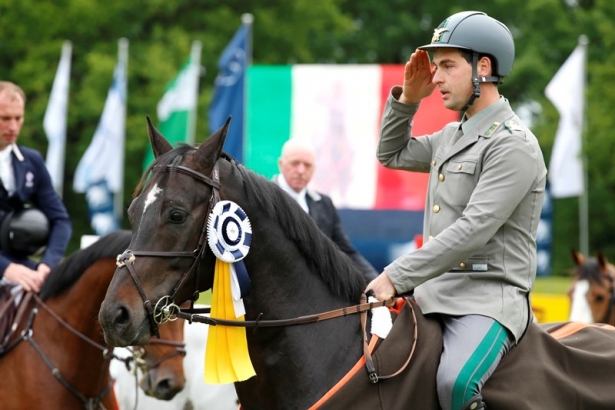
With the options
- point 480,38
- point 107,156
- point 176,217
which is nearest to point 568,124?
point 107,156

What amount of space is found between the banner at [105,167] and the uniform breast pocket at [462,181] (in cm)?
2112

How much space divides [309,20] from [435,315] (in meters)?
33.0

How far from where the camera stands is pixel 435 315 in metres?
4.68

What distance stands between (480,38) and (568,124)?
18974 millimetres

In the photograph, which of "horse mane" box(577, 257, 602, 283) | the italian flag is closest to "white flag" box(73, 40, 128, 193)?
the italian flag

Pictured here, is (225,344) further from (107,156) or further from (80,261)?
(107,156)

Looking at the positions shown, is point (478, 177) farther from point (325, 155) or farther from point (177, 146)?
point (325, 155)

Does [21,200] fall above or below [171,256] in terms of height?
above

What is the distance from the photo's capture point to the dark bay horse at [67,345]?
6418 mm

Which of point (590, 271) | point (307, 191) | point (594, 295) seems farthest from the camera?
point (590, 271)

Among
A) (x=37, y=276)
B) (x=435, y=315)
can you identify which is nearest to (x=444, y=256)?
(x=435, y=315)

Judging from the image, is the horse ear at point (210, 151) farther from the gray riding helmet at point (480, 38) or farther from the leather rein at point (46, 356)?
the leather rein at point (46, 356)

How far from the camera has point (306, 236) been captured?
181 inches

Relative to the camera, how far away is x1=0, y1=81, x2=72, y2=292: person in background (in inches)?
272
